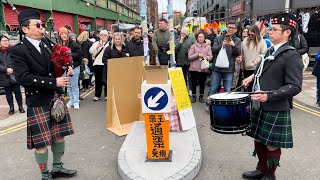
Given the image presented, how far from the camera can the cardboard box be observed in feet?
12.3

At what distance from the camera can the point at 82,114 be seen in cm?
724

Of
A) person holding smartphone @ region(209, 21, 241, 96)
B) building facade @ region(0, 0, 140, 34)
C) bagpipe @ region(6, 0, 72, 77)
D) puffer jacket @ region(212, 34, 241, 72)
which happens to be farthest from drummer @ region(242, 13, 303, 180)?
building facade @ region(0, 0, 140, 34)

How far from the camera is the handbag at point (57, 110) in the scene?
3.56m

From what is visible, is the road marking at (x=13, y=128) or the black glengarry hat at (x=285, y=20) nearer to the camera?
the black glengarry hat at (x=285, y=20)

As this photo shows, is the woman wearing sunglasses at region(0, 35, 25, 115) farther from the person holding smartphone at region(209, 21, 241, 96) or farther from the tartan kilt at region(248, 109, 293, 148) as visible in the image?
the tartan kilt at region(248, 109, 293, 148)

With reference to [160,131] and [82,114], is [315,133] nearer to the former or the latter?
[160,131]

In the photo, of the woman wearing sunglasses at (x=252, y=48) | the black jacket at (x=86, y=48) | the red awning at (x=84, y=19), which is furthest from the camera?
the red awning at (x=84, y=19)

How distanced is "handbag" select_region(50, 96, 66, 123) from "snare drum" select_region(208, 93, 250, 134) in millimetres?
1702

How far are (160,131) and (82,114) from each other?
146 inches

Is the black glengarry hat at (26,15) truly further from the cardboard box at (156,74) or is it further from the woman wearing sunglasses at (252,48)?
the woman wearing sunglasses at (252,48)

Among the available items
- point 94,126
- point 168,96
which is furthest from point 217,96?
point 94,126

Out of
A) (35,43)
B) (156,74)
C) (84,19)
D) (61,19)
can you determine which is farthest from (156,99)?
(84,19)

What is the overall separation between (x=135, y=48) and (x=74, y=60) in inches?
57.2

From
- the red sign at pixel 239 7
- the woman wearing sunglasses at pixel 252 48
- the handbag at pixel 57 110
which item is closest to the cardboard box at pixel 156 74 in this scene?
the handbag at pixel 57 110
